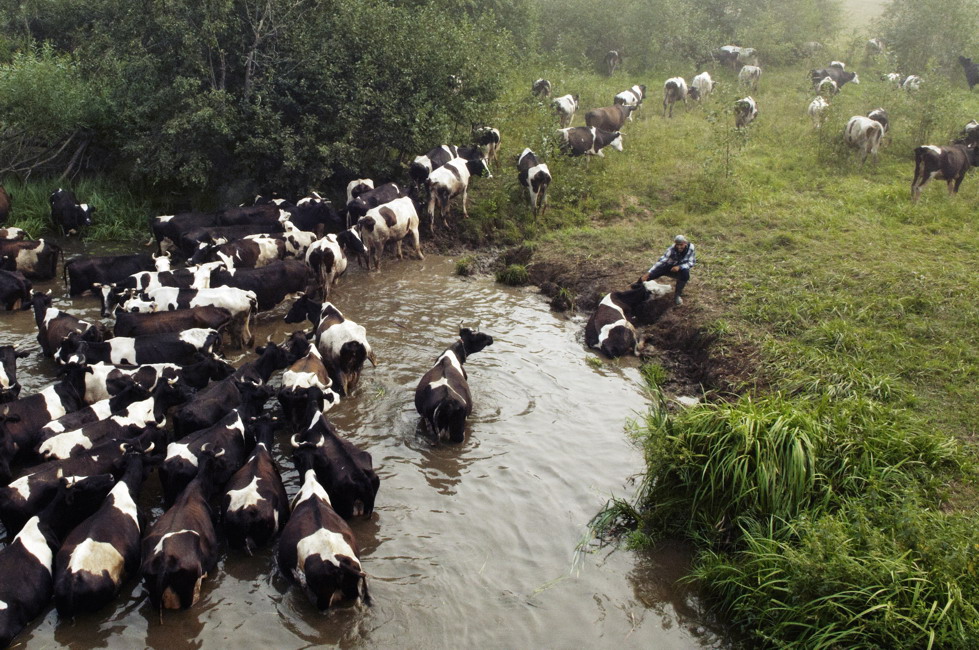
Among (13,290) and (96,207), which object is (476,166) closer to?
(96,207)

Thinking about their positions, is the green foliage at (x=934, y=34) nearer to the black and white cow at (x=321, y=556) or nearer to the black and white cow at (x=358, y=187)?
the black and white cow at (x=358, y=187)

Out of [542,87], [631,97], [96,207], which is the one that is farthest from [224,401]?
[631,97]

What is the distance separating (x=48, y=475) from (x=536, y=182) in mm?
10141

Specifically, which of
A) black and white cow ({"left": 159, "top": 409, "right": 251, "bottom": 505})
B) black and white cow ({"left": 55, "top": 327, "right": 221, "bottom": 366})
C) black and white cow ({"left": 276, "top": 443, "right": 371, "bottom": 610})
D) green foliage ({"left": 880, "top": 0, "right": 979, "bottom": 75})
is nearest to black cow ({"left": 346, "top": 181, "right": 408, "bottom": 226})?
black and white cow ({"left": 55, "top": 327, "right": 221, "bottom": 366})

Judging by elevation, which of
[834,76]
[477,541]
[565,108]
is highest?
[834,76]

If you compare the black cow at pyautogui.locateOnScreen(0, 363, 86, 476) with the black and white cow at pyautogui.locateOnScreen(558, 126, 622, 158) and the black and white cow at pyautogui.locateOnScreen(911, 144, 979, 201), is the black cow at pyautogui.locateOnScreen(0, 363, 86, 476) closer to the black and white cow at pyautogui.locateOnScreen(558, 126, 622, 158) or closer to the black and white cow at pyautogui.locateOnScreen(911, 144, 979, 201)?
the black and white cow at pyautogui.locateOnScreen(558, 126, 622, 158)

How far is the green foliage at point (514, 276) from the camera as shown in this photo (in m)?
12.6

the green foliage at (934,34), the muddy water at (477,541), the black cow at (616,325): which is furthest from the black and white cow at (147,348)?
the green foliage at (934,34)

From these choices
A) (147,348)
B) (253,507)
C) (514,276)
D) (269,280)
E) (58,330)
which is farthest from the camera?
(514,276)

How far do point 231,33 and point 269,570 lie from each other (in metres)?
10.9

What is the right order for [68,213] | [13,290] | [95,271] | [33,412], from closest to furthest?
[33,412]
[13,290]
[95,271]
[68,213]

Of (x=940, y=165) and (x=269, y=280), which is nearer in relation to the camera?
(x=269, y=280)

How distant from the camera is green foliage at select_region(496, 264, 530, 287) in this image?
12602 mm

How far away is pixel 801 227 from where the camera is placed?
43.8 ft
